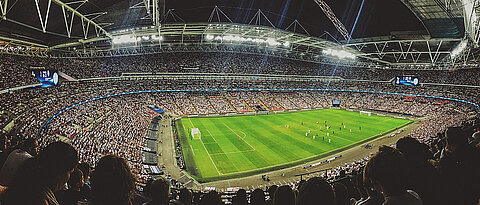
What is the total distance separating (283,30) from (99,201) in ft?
129

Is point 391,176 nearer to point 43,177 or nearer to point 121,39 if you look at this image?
point 43,177

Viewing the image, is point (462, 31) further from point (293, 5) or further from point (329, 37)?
point (293, 5)

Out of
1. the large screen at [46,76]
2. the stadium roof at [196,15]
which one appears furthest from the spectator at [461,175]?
the large screen at [46,76]

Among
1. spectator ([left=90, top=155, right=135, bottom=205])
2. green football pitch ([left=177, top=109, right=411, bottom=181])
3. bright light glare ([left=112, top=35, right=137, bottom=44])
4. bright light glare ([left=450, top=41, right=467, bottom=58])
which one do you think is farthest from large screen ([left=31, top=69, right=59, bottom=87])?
bright light glare ([left=450, top=41, right=467, bottom=58])

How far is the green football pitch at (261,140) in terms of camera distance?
24.7m

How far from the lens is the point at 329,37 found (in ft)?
145

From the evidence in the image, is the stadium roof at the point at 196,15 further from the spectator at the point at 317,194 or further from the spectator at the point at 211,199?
the spectator at the point at 317,194

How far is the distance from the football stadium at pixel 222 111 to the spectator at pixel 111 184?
0.01m

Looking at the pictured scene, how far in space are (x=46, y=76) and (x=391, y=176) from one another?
2702cm

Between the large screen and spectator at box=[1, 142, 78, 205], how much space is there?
2444 cm

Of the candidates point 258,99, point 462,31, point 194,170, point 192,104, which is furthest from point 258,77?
point 194,170

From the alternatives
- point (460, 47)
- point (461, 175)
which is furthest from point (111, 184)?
point (460, 47)

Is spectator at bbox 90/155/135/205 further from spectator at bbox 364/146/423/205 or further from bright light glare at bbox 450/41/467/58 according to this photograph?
bright light glare at bbox 450/41/467/58

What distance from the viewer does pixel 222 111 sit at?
54781 millimetres
